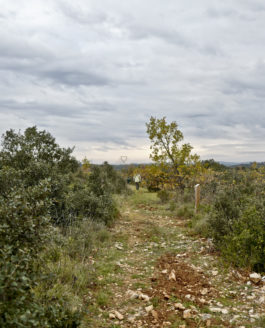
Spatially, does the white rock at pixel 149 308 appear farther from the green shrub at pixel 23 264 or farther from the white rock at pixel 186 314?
the green shrub at pixel 23 264

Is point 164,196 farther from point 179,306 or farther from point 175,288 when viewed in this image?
point 179,306

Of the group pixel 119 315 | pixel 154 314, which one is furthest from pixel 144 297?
pixel 119 315

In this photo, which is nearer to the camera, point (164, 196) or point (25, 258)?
point (25, 258)

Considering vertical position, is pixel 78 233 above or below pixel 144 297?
above

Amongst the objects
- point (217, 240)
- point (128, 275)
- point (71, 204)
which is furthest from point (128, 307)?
point (71, 204)

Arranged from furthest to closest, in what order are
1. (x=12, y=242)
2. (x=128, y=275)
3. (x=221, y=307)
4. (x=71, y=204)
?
(x=71, y=204) → (x=128, y=275) → (x=221, y=307) → (x=12, y=242)

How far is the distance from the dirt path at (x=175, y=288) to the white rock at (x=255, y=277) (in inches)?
2.9

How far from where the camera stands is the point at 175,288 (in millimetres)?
4977

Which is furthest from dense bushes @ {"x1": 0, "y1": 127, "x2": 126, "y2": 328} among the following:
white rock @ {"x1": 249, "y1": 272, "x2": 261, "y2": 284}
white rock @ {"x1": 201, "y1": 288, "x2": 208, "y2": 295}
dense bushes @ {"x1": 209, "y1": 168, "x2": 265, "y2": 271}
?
dense bushes @ {"x1": 209, "y1": 168, "x2": 265, "y2": 271}

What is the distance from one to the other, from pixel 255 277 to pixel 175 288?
4.80 feet

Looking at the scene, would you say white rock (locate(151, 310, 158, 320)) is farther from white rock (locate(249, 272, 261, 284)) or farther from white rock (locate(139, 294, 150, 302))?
white rock (locate(249, 272, 261, 284))

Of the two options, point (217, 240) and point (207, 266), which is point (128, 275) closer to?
point (207, 266)

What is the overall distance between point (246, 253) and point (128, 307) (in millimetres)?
2679

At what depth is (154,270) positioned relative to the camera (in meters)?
5.91
